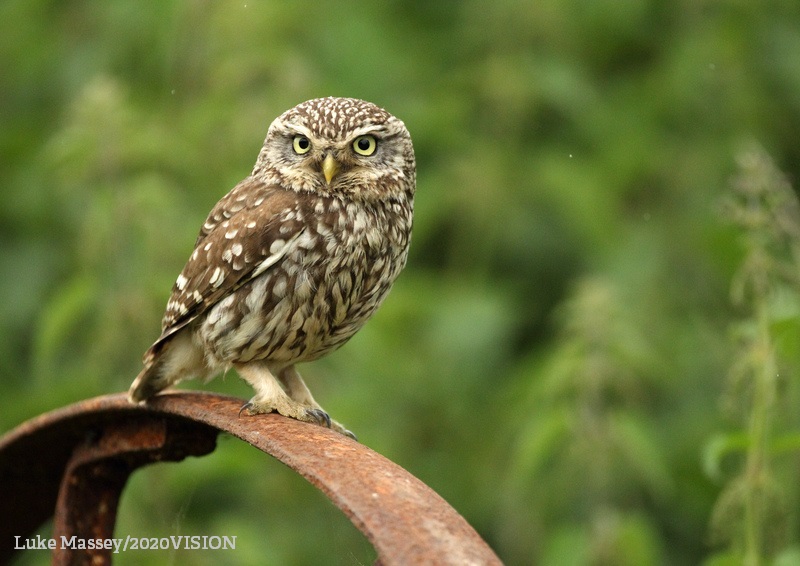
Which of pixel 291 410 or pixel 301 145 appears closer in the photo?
pixel 291 410

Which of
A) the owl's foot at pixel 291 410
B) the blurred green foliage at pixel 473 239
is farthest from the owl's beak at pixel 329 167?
the blurred green foliage at pixel 473 239

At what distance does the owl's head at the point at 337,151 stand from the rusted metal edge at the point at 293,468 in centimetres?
59

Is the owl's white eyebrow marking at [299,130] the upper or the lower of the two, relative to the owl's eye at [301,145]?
upper

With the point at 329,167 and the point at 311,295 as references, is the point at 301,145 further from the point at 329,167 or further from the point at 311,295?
the point at 311,295

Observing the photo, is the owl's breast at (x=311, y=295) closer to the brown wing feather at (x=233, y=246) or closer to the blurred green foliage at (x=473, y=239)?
the brown wing feather at (x=233, y=246)

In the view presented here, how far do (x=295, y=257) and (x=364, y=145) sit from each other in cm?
35

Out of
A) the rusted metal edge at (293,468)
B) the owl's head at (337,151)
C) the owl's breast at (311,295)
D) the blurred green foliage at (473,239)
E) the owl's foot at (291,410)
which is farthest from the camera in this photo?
Result: the blurred green foliage at (473,239)

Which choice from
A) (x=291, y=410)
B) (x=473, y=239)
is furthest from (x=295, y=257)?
(x=473, y=239)

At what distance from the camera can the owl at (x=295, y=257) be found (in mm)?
2832

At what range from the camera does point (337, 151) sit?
9.64ft

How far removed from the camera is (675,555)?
5.25 metres

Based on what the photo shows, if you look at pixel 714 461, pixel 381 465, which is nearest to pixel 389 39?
pixel 714 461

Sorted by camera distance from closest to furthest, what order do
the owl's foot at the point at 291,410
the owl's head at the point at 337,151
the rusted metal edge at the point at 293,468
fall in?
the rusted metal edge at the point at 293,468 < the owl's foot at the point at 291,410 < the owl's head at the point at 337,151

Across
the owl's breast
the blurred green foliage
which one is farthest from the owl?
the blurred green foliage
